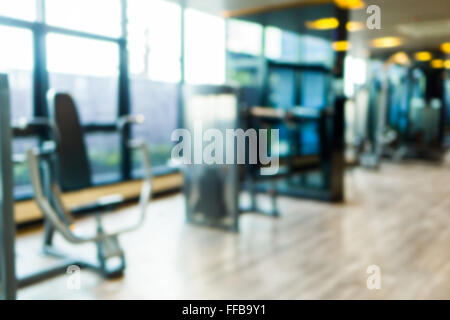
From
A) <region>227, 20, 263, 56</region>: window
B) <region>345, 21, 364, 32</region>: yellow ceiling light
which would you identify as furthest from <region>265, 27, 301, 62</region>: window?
<region>345, 21, 364, 32</region>: yellow ceiling light

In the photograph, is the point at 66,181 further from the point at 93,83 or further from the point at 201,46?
the point at 201,46

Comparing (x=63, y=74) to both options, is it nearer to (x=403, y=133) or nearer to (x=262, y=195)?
(x=262, y=195)

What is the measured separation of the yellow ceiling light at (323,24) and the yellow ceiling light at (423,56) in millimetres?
5877

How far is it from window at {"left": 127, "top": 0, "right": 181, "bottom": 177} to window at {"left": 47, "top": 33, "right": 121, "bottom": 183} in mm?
313

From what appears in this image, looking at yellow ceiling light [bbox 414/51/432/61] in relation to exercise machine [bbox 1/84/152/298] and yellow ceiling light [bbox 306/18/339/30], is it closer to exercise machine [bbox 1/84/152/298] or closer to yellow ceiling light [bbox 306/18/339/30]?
yellow ceiling light [bbox 306/18/339/30]

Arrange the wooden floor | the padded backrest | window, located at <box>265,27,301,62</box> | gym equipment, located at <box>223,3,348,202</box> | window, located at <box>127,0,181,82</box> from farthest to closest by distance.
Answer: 1. window, located at <box>265,27,301,62</box>
2. gym equipment, located at <box>223,3,348,202</box>
3. window, located at <box>127,0,181,82</box>
4. the padded backrest
5. the wooden floor

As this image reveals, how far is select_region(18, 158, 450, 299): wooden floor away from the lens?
2.72m

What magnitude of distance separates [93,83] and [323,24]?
9.91ft

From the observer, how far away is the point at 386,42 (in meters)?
9.14

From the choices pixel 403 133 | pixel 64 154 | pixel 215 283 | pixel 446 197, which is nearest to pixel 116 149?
pixel 64 154

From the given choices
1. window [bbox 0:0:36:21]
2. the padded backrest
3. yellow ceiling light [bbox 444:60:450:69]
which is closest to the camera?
the padded backrest
